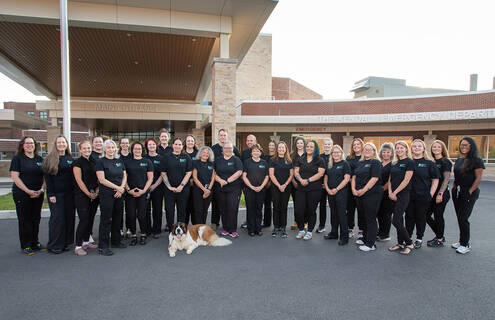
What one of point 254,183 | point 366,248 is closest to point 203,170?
point 254,183

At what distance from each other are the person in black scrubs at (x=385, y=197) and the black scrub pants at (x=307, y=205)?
1.29 m

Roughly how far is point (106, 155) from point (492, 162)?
2592 cm

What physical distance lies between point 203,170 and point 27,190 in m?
3.12

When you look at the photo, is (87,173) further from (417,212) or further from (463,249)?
(463,249)

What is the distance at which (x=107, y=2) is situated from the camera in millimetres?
10109

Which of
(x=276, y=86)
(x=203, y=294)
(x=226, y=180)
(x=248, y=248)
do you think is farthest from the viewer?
(x=276, y=86)

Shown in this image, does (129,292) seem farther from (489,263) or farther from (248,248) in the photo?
(489,263)

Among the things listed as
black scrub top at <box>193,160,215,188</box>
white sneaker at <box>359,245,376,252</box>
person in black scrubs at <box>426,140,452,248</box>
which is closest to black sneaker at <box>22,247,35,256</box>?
black scrub top at <box>193,160,215,188</box>

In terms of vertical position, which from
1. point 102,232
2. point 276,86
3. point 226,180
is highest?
point 276,86

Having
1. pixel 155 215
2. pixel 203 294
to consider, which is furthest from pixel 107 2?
pixel 203 294

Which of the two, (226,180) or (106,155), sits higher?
(106,155)

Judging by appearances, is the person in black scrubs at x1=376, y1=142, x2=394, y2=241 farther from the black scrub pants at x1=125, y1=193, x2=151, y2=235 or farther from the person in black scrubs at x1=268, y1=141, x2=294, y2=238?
the black scrub pants at x1=125, y1=193, x2=151, y2=235

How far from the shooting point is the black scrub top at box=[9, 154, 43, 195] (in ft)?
15.3

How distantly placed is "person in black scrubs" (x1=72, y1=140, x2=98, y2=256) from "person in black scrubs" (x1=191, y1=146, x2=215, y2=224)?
6.27ft
